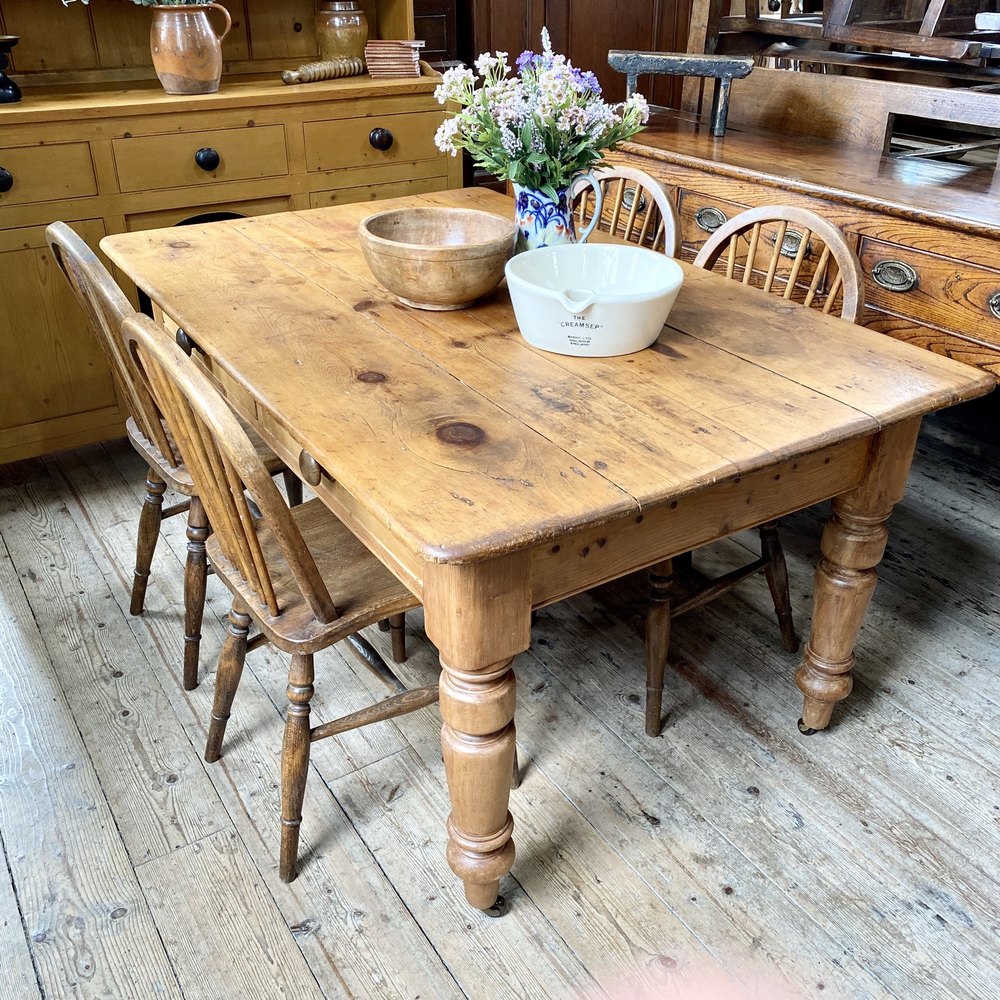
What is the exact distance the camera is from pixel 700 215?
96.7 inches

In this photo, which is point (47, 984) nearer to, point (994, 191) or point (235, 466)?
point (235, 466)

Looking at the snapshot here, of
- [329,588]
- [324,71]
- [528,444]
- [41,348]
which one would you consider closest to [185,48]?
[324,71]

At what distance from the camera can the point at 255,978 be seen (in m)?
1.36

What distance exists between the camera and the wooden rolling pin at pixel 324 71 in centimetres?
282

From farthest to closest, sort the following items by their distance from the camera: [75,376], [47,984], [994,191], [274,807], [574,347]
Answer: [75,376] → [994,191] → [274,807] → [574,347] → [47,984]

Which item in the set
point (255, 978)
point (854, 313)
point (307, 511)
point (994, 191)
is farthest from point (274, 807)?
point (994, 191)

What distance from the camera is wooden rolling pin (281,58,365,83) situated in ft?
9.24

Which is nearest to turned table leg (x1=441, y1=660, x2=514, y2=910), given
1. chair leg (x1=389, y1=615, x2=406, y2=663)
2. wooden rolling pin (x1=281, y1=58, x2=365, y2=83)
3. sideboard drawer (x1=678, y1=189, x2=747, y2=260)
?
chair leg (x1=389, y1=615, x2=406, y2=663)

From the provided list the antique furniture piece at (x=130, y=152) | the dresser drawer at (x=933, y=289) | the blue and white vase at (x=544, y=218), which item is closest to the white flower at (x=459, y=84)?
the blue and white vase at (x=544, y=218)

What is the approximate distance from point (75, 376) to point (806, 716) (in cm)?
208

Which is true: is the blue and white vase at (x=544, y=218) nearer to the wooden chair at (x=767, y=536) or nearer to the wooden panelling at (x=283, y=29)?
the wooden chair at (x=767, y=536)

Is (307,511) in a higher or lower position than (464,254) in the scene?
lower

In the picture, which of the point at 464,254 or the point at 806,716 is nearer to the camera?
the point at 464,254

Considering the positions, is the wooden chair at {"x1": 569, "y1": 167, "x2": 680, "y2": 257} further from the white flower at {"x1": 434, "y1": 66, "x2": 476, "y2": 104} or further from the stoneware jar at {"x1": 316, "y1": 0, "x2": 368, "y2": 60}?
the stoneware jar at {"x1": 316, "y1": 0, "x2": 368, "y2": 60}
